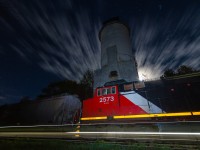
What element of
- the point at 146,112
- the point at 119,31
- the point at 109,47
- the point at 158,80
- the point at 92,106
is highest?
the point at 119,31

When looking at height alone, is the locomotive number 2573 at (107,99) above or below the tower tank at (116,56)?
below

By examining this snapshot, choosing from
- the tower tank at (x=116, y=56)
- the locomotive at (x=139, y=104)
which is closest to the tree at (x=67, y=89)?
the tower tank at (x=116, y=56)

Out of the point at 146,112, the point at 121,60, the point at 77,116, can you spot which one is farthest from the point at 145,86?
the point at 121,60

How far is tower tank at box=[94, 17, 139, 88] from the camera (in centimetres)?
2431

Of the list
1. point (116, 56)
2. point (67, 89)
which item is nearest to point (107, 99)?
point (116, 56)

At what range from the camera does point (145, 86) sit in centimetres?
1098

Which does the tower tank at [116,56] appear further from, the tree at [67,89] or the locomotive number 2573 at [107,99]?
the locomotive number 2573 at [107,99]

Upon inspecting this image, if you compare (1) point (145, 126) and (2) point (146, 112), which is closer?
(1) point (145, 126)

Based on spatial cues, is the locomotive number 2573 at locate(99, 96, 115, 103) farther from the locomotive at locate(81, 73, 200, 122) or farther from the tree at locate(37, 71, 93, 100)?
the tree at locate(37, 71, 93, 100)

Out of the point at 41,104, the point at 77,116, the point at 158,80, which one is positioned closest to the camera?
the point at 158,80

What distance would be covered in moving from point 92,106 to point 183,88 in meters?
7.73

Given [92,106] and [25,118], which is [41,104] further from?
[92,106]

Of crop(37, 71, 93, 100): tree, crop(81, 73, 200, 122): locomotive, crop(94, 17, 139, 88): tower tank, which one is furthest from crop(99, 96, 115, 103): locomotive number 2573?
crop(37, 71, 93, 100): tree

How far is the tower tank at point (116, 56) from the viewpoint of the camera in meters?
24.3
